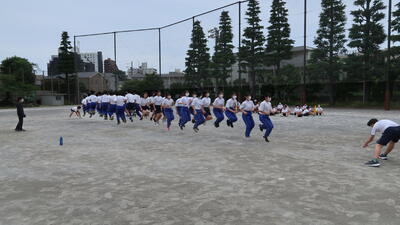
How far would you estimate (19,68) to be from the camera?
56.7 metres

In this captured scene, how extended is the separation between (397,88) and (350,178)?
2549cm

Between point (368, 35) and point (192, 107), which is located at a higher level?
point (368, 35)

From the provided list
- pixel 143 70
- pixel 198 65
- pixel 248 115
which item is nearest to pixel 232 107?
pixel 248 115

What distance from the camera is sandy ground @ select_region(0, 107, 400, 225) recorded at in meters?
4.40

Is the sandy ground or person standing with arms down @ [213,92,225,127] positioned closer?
Result: the sandy ground

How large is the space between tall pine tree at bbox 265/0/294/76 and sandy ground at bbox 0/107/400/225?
102 feet

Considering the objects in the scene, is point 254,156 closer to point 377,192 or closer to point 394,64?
point 377,192

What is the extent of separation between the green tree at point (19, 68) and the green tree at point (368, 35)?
45.7m

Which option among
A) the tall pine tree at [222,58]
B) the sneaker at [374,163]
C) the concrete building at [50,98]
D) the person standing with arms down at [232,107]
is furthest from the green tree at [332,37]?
the concrete building at [50,98]

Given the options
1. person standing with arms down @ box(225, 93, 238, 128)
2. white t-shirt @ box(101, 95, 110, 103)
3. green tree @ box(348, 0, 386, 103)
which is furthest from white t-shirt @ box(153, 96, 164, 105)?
green tree @ box(348, 0, 386, 103)

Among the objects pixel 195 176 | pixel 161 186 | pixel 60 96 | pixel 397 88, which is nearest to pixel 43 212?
pixel 161 186

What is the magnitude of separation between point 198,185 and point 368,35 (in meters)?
32.3

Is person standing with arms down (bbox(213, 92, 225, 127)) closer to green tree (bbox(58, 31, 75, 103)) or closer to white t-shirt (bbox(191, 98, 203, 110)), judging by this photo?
white t-shirt (bbox(191, 98, 203, 110))

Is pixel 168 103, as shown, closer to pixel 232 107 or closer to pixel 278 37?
pixel 232 107
